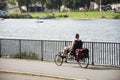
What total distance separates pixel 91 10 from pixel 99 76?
67.0 inches

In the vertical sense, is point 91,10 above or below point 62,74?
above

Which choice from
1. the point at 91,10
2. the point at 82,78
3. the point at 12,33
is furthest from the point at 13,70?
the point at 12,33

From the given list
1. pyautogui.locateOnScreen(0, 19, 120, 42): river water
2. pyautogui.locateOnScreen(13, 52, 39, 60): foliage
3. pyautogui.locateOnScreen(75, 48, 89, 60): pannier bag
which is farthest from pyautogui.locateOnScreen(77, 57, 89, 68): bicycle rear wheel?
pyautogui.locateOnScreen(0, 19, 120, 42): river water

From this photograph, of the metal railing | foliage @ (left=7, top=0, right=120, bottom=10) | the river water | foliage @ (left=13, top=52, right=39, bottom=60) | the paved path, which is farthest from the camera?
the river water

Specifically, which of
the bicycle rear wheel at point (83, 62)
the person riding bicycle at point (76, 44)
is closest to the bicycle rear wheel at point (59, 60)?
the person riding bicycle at point (76, 44)

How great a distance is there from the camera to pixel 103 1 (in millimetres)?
7457

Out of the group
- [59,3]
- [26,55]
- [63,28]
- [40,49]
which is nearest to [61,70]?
[59,3]

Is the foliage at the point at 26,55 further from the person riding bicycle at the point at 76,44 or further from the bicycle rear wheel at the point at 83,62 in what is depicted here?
the bicycle rear wheel at the point at 83,62

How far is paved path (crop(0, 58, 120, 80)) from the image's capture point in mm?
9906

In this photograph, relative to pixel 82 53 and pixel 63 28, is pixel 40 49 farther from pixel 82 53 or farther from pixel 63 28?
pixel 63 28

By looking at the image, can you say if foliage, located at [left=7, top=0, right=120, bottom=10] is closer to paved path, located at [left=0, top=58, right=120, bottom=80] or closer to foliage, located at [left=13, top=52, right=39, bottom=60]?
paved path, located at [left=0, top=58, right=120, bottom=80]

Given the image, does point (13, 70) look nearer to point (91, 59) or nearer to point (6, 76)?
point (6, 76)

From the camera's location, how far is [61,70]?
11258 mm

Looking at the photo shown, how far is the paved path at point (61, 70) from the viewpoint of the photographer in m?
9.91
